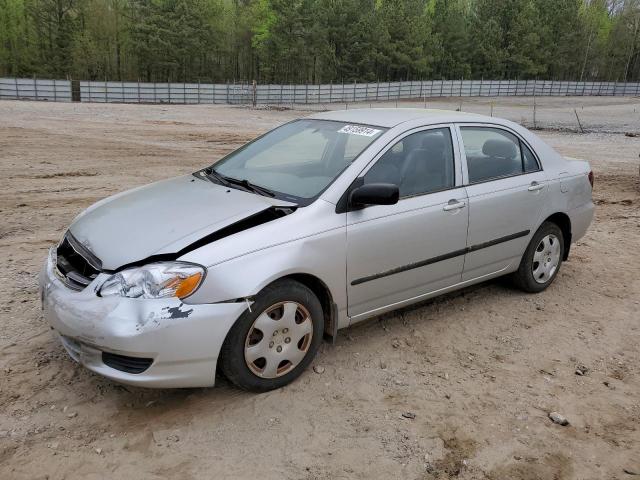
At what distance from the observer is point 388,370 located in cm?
372

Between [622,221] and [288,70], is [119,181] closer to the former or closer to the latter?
[622,221]

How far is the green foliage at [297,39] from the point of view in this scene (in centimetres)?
6228

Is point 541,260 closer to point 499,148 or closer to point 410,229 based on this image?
point 499,148

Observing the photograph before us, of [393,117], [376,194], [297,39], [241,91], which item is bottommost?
[241,91]

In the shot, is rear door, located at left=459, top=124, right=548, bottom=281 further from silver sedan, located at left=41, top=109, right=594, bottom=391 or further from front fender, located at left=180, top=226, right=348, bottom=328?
front fender, located at left=180, top=226, right=348, bottom=328

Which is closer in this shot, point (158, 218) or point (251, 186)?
point (158, 218)

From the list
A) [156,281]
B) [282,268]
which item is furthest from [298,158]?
[156,281]

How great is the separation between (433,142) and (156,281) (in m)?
2.30

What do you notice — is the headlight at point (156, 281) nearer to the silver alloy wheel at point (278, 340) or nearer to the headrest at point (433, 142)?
the silver alloy wheel at point (278, 340)

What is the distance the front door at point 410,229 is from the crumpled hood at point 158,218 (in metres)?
0.62

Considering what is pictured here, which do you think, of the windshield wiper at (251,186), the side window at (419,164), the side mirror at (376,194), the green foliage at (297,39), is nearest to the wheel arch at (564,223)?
the side window at (419,164)

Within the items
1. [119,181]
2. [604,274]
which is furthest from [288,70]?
[604,274]

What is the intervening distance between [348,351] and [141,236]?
1.61m

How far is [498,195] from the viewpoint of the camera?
4438mm
